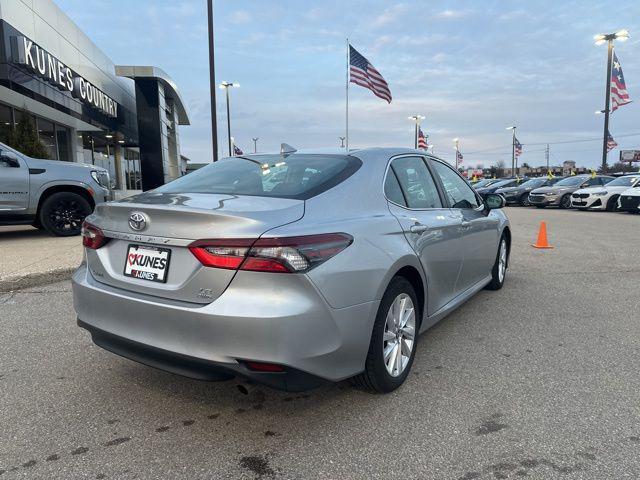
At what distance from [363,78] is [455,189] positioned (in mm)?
14671

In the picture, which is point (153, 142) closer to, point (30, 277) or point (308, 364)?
point (30, 277)

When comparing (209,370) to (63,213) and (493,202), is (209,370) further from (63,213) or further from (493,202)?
(63,213)

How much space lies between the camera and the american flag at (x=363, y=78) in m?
18.1

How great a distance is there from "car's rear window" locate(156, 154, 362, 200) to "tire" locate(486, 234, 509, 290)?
290 cm

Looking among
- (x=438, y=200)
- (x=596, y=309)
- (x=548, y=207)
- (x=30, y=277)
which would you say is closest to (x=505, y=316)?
(x=596, y=309)

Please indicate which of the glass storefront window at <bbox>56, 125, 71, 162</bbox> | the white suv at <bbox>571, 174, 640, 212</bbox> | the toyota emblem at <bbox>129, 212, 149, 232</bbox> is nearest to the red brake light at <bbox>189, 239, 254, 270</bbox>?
the toyota emblem at <bbox>129, 212, 149, 232</bbox>

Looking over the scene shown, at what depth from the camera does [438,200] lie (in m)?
4.02

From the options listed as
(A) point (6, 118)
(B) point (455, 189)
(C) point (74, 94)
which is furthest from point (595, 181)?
(A) point (6, 118)

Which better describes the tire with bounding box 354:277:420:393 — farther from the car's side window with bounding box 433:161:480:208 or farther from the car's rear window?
the car's side window with bounding box 433:161:480:208

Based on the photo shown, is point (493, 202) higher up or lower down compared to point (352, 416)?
higher up

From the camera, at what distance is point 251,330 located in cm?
231

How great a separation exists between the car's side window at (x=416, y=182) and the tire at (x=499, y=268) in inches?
73.4

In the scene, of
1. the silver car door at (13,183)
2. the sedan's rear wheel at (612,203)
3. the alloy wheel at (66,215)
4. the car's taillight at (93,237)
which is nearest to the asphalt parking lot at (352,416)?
the car's taillight at (93,237)

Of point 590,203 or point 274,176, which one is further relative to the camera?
point 590,203
